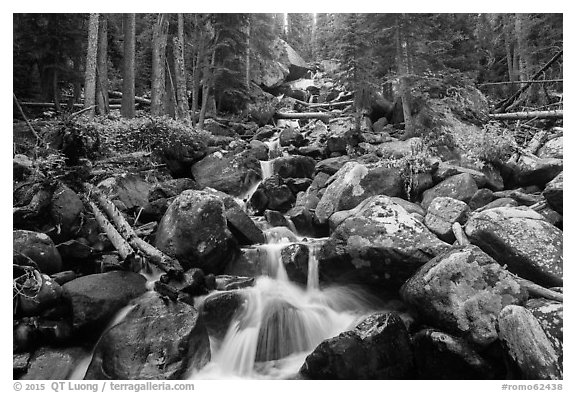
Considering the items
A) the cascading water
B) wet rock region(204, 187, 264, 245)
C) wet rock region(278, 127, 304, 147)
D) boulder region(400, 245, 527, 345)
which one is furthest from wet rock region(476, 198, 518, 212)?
wet rock region(278, 127, 304, 147)

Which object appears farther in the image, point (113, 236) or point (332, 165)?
point (332, 165)

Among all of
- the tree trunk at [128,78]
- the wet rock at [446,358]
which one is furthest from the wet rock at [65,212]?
the tree trunk at [128,78]

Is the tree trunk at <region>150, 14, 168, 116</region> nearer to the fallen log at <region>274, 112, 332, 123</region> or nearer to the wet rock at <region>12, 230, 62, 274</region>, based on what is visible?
the fallen log at <region>274, 112, 332, 123</region>

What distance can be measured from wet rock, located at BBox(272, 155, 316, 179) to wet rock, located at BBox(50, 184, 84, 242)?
5413mm

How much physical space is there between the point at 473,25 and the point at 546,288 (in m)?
12.3

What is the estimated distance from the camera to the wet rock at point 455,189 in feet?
21.0

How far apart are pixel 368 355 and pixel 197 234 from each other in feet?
9.42

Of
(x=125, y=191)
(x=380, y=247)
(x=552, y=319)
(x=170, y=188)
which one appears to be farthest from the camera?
(x=170, y=188)

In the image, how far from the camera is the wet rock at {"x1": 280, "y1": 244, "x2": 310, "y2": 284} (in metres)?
5.60

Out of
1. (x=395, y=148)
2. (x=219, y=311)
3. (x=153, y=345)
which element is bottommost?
(x=153, y=345)

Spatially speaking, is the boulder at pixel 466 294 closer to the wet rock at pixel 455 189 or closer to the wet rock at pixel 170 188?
the wet rock at pixel 455 189

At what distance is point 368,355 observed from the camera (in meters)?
3.80

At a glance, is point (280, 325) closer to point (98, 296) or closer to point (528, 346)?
point (98, 296)

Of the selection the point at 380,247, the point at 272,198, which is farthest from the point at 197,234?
the point at 272,198
